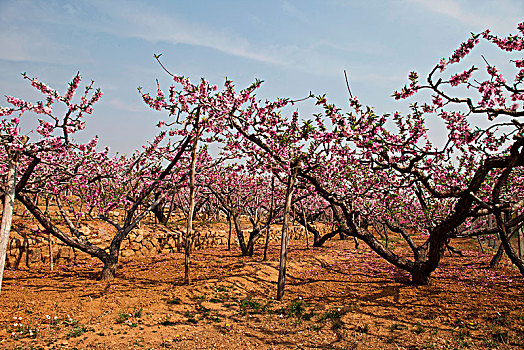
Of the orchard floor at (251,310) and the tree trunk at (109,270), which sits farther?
the tree trunk at (109,270)

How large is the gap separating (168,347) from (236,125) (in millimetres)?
5167

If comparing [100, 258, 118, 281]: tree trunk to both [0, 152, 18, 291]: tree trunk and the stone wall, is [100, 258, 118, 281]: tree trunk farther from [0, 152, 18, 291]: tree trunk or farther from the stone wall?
[0, 152, 18, 291]: tree trunk

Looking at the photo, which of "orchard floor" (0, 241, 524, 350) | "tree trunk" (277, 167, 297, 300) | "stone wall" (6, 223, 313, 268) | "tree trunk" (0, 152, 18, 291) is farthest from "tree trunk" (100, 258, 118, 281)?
"tree trunk" (277, 167, 297, 300)

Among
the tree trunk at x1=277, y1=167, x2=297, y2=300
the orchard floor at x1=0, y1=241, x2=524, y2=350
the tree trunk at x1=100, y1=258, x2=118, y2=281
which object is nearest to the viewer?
the orchard floor at x1=0, y1=241, x2=524, y2=350

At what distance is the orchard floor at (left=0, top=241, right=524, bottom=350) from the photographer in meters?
5.13

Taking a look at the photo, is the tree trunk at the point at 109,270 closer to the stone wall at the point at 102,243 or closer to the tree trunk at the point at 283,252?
the stone wall at the point at 102,243

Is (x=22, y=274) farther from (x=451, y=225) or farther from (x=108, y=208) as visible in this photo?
(x=451, y=225)

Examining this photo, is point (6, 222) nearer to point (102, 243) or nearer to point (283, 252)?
point (283, 252)

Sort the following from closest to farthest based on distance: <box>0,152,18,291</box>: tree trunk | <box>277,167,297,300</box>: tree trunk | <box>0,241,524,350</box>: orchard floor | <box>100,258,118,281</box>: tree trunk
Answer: <box>0,152,18,291</box>: tree trunk
<box>0,241,524,350</box>: orchard floor
<box>277,167,297,300</box>: tree trunk
<box>100,258,118,281</box>: tree trunk

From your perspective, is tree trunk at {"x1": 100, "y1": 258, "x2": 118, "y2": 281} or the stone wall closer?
tree trunk at {"x1": 100, "y1": 258, "x2": 118, "y2": 281}

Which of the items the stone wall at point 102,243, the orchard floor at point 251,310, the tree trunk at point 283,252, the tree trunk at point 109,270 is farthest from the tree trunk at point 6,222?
the stone wall at point 102,243

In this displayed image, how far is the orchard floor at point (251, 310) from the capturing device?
513cm

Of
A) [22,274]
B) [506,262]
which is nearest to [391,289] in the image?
[506,262]

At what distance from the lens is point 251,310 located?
268 inches
